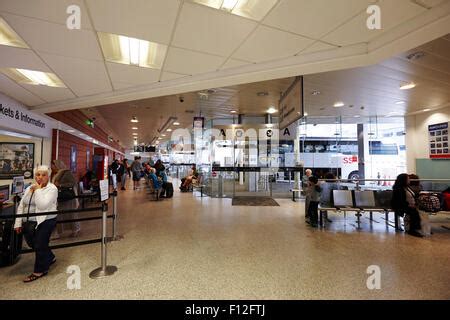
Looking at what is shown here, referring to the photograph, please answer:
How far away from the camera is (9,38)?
246 centimetres

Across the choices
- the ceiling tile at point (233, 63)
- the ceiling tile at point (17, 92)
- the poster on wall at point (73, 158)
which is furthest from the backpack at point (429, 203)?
the poster on wall at point (73, 158)

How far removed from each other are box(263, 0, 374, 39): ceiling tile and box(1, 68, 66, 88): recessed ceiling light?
12.0ft

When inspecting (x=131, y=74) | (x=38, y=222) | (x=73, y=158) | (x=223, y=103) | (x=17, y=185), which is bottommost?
(x=38, y=222)

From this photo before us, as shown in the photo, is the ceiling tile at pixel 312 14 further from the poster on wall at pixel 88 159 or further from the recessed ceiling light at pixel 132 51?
the poster on wall at pixel 88 159

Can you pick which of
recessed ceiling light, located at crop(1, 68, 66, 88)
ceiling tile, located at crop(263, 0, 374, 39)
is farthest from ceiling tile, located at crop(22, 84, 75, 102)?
ceiling tile, located at crop(263, 0, 374, 39)

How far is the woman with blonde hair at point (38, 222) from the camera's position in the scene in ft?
8.46

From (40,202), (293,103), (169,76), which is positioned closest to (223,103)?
(293,103)

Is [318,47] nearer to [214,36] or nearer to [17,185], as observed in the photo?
[214,36]

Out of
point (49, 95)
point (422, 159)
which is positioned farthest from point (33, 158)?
point (422, 159)

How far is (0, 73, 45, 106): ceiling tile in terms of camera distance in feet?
11.8

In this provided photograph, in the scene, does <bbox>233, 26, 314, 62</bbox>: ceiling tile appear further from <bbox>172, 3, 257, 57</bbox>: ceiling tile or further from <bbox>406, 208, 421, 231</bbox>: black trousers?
<bbox>406, 208, 421, 231</bbox>: black trousers

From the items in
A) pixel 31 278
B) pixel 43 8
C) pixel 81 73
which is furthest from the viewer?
pixel 81 73

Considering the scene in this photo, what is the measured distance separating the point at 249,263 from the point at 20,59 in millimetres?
4221

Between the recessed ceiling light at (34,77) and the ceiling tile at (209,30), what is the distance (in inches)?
101
